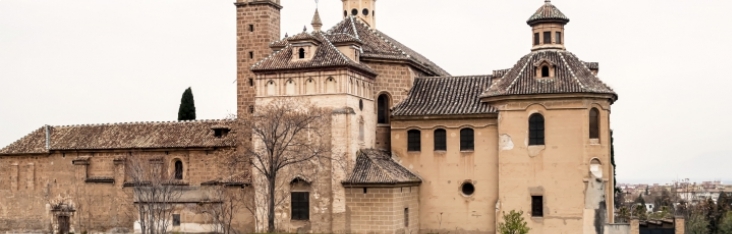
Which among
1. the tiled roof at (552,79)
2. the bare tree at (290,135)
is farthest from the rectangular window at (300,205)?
the tiled roof at (552,79)

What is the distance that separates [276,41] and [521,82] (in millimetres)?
11745

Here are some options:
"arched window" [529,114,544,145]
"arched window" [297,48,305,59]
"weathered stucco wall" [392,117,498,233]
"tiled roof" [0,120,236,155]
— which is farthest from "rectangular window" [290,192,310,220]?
"arched window" [529,114,544,145]

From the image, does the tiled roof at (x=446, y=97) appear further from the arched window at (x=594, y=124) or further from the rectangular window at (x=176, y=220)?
the rectangular window at (x=176, y=220)

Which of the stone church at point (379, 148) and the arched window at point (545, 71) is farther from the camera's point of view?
the arched window at point (545, 71)

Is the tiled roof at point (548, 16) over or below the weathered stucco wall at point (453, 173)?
over

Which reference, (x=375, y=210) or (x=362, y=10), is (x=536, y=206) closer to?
(x=375, y=210)

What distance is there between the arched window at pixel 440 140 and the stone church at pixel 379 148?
0.06m

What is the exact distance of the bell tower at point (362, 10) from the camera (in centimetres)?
4328

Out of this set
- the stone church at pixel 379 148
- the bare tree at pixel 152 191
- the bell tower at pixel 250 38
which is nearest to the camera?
the stone church at pixel 379 148

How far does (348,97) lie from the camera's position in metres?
34.2

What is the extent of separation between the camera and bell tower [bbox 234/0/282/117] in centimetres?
3881

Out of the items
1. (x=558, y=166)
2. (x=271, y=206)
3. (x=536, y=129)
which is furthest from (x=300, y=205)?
(x=558, y=166)

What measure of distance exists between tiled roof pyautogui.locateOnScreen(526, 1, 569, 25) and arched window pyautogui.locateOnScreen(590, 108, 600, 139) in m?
4.56

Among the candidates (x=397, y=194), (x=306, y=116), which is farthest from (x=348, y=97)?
(x=397, y=194)
